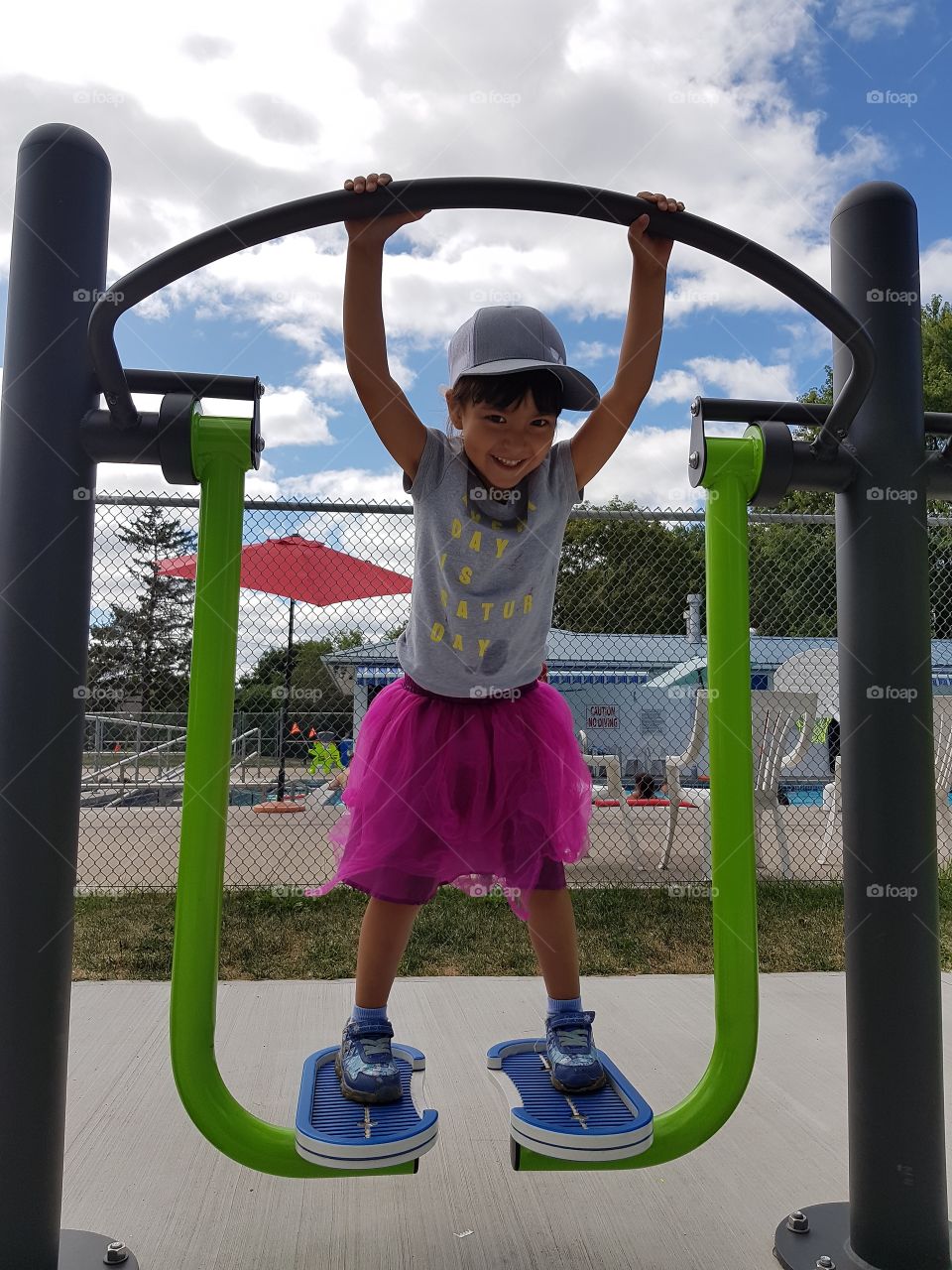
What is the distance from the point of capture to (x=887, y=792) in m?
1.57

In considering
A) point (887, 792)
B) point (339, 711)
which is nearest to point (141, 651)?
point (339, 711)

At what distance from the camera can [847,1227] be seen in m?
1.64

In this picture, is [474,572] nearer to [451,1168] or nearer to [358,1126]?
[358,1126]

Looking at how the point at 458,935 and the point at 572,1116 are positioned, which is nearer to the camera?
the point at 572,1116

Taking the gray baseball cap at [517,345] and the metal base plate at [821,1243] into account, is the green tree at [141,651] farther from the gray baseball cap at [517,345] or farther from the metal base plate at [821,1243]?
the metal base plate at [821,1243]

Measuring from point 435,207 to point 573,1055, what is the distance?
142 cm

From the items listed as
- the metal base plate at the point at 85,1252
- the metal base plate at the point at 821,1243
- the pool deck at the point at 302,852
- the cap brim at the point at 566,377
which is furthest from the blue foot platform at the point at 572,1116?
the pool deck at the point at 302,852

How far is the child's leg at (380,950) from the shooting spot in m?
1.67

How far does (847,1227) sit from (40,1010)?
1.42 meters

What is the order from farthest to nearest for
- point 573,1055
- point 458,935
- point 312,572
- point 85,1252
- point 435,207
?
1. point 312,572
2. point 458,935
3. point 573,1055
4. point 85,1252
5. point 435,207

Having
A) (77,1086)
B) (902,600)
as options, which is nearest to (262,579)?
(77,1086)

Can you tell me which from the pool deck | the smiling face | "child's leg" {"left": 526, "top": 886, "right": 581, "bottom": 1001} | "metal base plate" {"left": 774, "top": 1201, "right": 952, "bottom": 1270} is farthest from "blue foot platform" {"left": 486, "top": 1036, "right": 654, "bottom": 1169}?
the pool deck

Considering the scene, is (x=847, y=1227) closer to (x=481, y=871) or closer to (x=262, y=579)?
(x=481, y=871)

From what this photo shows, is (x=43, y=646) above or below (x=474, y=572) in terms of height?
below
